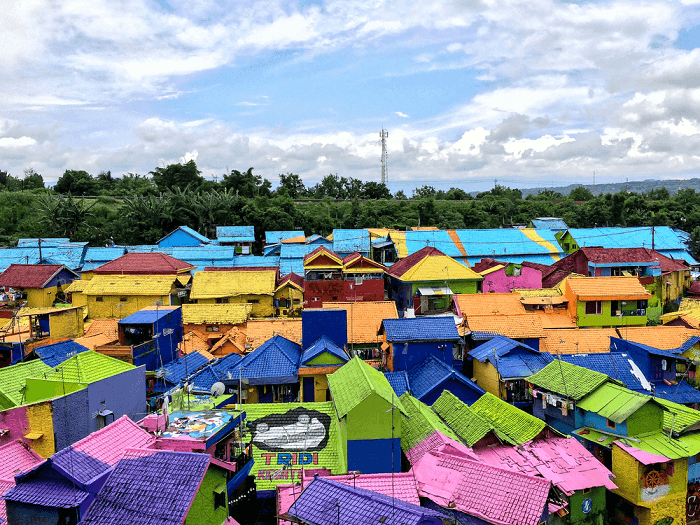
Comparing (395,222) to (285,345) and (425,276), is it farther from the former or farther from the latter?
(285,345)

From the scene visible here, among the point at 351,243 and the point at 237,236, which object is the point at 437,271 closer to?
the point at 351,243

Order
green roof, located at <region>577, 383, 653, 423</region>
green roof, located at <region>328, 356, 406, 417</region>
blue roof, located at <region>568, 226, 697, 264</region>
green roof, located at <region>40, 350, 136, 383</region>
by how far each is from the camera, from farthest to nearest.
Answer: blue roof, located at <region>568, 226, 697, 264</region> < green roof, located at <region>577, 383, 653, 423</region> < green roof, located at <region>40, 350, 136, 383</region> < green roof, located at <region>328, 356, 406, 417</region>

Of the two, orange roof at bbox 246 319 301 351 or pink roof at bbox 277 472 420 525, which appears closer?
pink roof at bbox 277 472 420 525

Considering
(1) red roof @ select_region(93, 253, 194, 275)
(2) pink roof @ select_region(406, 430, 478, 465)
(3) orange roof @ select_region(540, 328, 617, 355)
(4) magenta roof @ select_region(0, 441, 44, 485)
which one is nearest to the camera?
(4) magenta roof @ select_region(0, 441, 44, 485)

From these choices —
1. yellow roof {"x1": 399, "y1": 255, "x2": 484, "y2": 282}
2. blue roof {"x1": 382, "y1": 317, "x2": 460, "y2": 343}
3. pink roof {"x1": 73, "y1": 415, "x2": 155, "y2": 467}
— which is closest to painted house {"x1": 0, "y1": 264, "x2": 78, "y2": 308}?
yellow roof {"x1": 399, "y1": 255, "x2": 484, "y2": 282}

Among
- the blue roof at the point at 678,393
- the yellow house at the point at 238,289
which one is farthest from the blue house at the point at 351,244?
the blue roof at the point at 678,393

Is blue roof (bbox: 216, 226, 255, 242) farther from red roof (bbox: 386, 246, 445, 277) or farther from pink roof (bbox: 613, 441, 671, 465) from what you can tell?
pink roof (bbox: 613, 441, 671, 465)

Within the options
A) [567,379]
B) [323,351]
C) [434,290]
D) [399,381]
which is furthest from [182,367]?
[434,290]

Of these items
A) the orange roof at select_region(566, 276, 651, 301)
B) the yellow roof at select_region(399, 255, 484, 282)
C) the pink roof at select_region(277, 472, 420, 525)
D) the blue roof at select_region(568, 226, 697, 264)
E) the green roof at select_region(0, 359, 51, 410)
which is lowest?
the pink roof at select_region(277, 472, 420, 525)
